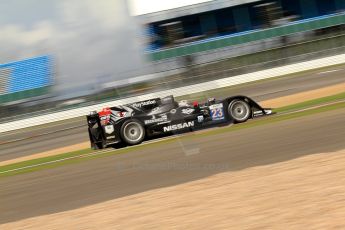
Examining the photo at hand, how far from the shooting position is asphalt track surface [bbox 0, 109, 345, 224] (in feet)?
25.1

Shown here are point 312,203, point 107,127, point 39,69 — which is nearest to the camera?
point 312,203

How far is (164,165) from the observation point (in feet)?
29.8

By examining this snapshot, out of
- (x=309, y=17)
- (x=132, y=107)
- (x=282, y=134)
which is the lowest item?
(x=282, y=134)

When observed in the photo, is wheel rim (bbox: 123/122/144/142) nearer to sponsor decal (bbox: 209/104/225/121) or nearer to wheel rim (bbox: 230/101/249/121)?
sponsor decal (bbox: 209/104/225/121)

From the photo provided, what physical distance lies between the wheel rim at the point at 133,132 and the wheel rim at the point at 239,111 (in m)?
2.20

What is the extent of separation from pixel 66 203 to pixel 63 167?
A: 4049 mm

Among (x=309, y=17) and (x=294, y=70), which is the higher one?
(x=309, y=17)

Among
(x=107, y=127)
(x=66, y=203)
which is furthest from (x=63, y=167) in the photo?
(x=66, y=203)

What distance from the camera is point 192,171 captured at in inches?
319

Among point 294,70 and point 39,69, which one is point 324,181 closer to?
point 294,70

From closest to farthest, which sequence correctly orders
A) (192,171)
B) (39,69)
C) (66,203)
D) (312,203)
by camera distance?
1. (312,203)
2. (66,203)
3. (192,171)
4. (39,69)

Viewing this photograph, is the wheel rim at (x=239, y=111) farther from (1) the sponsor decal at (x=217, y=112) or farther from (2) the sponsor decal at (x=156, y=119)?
(2) the sponsor decal at (x=156, y=119)

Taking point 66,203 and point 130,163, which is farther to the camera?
point 130,163

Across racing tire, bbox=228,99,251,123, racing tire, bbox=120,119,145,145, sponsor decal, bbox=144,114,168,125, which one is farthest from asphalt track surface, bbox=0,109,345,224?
racing tire, bbox=228,99,251,123
